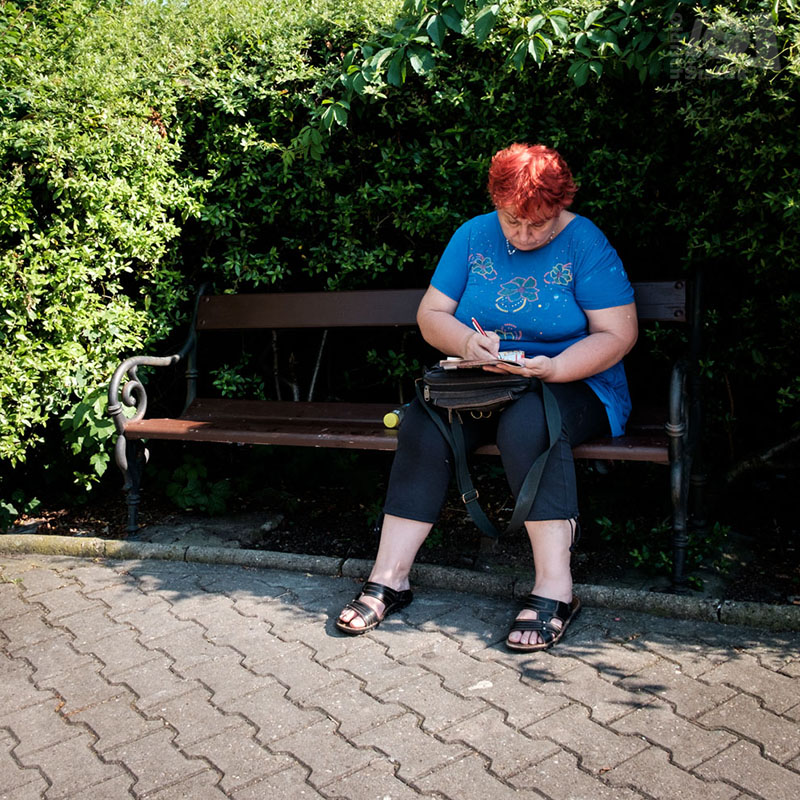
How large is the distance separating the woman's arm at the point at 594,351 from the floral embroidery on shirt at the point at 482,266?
394 mm

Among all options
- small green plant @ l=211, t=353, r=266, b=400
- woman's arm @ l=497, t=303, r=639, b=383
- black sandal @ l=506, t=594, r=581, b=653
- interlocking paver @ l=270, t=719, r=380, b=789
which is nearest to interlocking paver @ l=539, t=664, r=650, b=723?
black sandal @ l=506, t=594, r=581, b=653

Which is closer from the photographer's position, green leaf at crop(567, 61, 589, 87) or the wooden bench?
→ the wooden bench

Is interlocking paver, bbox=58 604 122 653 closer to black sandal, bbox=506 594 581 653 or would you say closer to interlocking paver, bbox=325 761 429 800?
interlocking paver, bbox=325 761 429 800

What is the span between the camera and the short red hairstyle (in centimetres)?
328

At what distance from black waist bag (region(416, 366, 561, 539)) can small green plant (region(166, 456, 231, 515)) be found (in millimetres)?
1572

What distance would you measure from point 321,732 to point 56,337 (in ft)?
8.20

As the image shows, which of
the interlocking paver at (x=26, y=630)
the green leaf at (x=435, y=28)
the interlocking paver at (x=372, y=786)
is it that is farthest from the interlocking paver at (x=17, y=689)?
the green leaf at (x=435, y=28)

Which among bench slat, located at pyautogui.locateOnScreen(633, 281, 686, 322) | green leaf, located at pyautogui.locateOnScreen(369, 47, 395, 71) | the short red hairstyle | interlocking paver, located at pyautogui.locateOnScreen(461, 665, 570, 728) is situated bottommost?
interlocking paver, located at pyautogui.locateOnScreen(461, 665, 570, 728)

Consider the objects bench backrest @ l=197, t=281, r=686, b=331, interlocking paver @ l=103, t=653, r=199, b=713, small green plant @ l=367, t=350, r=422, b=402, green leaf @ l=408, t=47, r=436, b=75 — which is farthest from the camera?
small green plant @ l=367, t=350, r=422, b=402

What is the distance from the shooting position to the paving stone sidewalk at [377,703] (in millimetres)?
2377

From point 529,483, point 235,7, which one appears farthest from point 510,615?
point 235,7

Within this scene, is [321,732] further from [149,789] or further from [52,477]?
[52,477]

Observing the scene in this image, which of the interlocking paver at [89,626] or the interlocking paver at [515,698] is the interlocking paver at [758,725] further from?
the interlocking paver at [89,626]

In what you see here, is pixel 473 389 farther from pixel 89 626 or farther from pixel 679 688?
pixel 89 626
